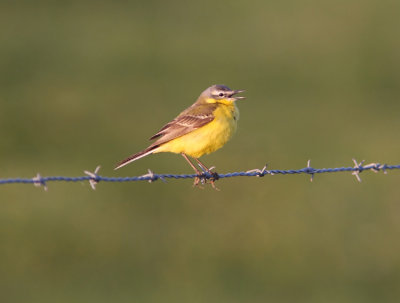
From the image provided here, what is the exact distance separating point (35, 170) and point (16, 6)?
Result: 37.0ft

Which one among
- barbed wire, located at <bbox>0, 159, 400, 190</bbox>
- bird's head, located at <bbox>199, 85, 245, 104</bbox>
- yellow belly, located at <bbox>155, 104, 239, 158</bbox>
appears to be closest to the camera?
barbed wire, located at <bbox>0, 159, 400, 190</bbox>

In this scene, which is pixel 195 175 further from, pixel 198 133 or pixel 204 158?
pixel 204 158

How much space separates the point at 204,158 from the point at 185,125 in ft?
22.4

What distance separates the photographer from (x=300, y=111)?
18.4m

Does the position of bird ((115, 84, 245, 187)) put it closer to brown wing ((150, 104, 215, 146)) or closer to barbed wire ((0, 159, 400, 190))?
brown wing ((150, 104, 215, 146))

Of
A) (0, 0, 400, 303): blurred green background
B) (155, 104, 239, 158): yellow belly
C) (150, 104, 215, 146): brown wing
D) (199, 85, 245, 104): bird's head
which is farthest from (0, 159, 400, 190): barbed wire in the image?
(0, 0, 400, 303): blurred green background

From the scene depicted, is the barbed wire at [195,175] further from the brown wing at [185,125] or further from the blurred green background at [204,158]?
the blurred green background at [204,158]

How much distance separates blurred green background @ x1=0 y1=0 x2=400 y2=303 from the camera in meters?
11.7

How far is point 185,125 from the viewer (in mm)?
8172

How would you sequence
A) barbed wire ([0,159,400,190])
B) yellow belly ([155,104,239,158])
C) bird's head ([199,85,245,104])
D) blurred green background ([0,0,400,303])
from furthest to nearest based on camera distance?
blurred green background ([0,0,400,303]) → bird's head ([199,85,245,104]) → yellow belly ([155,104,239,158]) → barbed wire ([0,159,400,190])

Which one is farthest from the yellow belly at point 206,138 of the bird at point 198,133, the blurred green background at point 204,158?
the blurred green background at point 204,158

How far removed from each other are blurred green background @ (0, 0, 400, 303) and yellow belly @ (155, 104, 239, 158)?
328cm

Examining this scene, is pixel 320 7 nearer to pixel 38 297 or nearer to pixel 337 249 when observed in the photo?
pixel 337 249

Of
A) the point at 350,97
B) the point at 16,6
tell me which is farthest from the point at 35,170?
the point at 16,6
